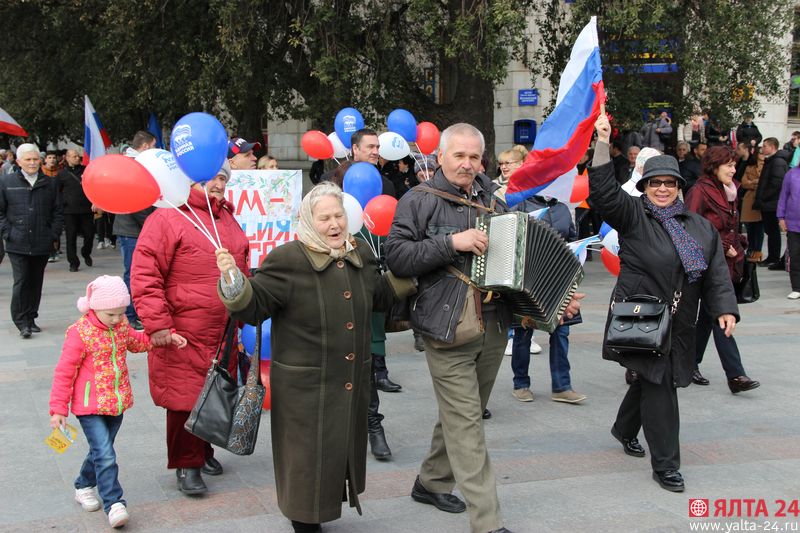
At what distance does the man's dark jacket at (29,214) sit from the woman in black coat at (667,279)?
6580mm

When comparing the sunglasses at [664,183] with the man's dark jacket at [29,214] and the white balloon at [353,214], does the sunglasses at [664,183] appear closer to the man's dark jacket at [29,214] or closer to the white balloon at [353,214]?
the white balloon at [353,214]

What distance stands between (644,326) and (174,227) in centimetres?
259

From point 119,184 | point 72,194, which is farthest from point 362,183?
point 72,194

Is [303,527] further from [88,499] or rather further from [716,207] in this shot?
[716,207]

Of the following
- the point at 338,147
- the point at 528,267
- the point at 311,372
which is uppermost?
the point at 338,147

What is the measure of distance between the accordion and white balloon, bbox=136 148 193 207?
154 cm

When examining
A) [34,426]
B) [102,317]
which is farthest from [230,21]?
[102,317]

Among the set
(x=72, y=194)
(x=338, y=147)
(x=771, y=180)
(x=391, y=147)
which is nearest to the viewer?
(x=391, y=147)

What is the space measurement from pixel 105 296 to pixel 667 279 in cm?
300

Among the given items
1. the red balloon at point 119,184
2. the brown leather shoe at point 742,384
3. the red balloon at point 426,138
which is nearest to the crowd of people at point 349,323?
the red balloon at point 119,184

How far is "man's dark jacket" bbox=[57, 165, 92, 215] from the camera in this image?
15.1 m

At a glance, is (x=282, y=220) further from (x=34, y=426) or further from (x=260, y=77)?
(x=260, y=77)

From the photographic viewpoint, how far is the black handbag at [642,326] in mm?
4668

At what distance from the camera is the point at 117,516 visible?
4.24 meters
